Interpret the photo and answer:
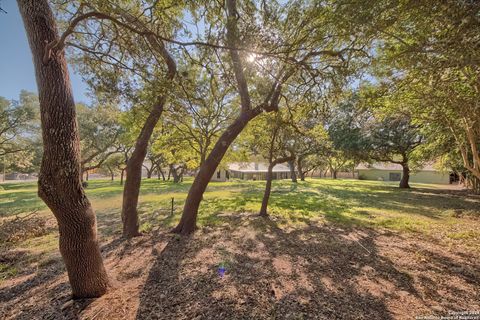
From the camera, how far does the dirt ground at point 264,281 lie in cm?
259

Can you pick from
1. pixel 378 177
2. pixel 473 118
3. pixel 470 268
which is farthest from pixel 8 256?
pixel 378 177

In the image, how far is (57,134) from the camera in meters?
2.39

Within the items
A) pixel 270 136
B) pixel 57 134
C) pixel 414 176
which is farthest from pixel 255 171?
pixel 57 134

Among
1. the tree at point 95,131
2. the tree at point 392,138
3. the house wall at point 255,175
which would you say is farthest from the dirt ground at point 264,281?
the house wall at point 255,175

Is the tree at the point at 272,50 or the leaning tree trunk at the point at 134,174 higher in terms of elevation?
the tree at the point at 272,50

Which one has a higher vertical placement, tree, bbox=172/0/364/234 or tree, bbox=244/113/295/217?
tree, bbox=172/0/364/234

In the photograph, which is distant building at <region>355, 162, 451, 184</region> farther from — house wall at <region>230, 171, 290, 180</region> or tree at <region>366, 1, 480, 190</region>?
tree at <region>366, 1, 480, 190</region>

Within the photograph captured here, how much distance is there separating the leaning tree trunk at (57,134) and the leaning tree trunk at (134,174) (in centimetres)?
264

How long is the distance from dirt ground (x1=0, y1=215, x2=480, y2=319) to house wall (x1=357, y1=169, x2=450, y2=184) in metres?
37.5

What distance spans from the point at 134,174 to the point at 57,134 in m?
3.08

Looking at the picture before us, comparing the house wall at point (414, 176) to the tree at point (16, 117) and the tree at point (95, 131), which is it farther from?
the tree at point (16, 117)

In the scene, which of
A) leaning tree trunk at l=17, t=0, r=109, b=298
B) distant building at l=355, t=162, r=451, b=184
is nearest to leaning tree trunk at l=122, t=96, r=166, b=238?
leaning tree trunk at l=17, t=0, r=109, b=298

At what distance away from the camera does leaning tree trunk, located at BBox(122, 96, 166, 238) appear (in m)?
5.26

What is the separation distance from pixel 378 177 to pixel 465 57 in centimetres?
4204
